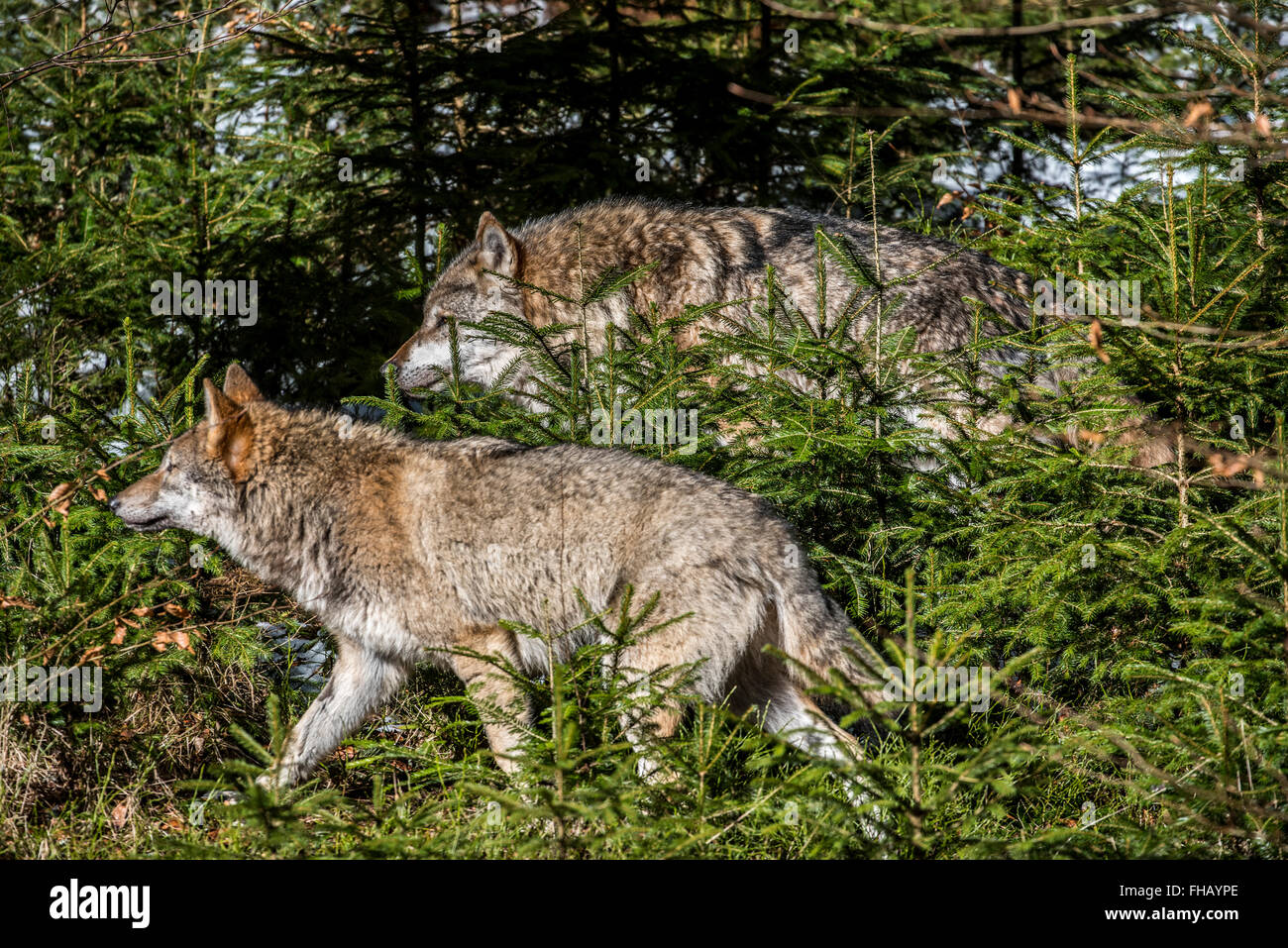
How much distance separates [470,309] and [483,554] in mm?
3243

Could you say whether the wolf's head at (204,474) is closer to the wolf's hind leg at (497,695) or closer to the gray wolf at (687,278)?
the wolf's hind leg at (497,695)

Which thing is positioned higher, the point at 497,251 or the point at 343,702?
the point at 497,251

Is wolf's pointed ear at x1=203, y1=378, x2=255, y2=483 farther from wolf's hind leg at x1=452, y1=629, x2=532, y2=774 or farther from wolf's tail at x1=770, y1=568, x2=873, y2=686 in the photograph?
wolf's tail at x1=770, y1=568, x2=873, y2=686

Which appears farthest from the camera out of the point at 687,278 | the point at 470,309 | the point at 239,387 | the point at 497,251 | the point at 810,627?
the point at 470,309

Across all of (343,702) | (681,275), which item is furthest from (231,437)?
(681,275)

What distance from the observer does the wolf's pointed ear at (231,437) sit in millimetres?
5266

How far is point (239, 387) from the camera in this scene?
5.55 m

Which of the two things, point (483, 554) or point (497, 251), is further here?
point (497, 251)

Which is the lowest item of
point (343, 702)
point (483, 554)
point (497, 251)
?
point (343, 702)

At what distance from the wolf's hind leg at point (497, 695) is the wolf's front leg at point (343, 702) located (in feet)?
1.38

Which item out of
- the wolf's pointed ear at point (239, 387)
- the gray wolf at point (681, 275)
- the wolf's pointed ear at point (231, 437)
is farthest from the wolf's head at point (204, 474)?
the gray wolf at point (681, 275)

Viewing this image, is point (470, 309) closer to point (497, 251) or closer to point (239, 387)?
point (497, 251)
